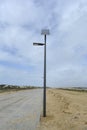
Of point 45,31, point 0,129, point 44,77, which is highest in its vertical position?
point 45,31

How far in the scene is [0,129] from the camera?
39.6 feet

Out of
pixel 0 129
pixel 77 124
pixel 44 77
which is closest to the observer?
pixel 0 129

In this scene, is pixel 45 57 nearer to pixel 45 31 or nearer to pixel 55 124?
pixel 45 31

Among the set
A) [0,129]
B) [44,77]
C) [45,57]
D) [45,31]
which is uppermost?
[45,31]

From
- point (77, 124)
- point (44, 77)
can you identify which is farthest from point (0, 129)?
point (44, 77)

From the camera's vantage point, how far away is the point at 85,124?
13961mm

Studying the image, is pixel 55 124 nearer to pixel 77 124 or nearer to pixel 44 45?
pixel 77 124

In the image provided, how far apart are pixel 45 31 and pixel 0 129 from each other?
22.7 feet

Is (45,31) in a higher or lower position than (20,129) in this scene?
higher

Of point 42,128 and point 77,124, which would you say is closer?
point 42,128

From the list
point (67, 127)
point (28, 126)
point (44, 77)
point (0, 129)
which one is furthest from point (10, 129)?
point (44, 77)

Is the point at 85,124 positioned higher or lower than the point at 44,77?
lower

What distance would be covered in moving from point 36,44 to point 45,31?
969mm

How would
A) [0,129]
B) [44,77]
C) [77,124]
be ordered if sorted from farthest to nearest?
1. [44,77]
2. [77,124]
3. [0,129]
